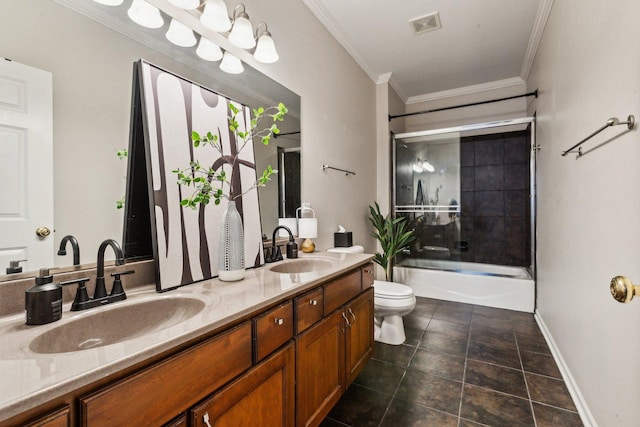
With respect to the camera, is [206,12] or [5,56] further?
[206,12]

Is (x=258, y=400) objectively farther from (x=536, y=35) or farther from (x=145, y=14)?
(x=536, y=35)

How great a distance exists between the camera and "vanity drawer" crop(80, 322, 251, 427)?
1.93ft

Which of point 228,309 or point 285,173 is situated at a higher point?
point 285,173

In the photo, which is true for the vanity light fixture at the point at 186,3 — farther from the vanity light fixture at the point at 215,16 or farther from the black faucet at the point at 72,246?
the black faucet at the point at 72,246

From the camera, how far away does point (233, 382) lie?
34.7 inches

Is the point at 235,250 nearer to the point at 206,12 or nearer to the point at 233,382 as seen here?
the point at 233,382

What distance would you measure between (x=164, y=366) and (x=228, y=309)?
0.24 m

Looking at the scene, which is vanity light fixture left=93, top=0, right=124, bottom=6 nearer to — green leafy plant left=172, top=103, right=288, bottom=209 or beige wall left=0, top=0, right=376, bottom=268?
beige wall left=0, top=0, right=376, bottom=268

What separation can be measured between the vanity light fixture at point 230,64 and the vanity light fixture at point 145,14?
0.34 meters

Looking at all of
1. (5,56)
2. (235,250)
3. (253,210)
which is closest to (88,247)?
(235,250)

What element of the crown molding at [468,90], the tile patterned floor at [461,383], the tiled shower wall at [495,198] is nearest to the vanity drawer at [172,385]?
the tile patterned floor at [461,383]

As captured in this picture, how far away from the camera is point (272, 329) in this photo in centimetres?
104

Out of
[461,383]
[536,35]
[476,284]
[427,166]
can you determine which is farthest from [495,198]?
[461,383]

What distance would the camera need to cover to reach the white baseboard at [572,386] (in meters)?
1.46
